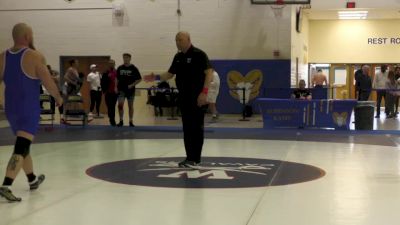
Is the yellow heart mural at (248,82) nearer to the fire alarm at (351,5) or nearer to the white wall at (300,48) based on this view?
the white wall at (300,48)

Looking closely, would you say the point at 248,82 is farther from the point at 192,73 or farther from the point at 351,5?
the point at 192,73

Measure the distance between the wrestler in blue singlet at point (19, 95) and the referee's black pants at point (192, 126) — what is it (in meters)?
2.30

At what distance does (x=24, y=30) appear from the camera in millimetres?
5453

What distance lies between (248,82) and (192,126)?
40.7ft

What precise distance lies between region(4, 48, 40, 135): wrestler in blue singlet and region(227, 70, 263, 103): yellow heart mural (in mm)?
14241

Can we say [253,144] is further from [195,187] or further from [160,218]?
[160,218]

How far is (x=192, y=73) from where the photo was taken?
721cm

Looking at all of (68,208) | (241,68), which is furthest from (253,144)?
(241,68)

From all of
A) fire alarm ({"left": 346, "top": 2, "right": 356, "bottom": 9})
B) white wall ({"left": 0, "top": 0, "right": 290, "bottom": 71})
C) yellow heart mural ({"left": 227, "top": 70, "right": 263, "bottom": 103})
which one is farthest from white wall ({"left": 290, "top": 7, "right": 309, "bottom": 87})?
fire alarm ({"left": 346, "top": 2, "right": 356, "bottom": 9})

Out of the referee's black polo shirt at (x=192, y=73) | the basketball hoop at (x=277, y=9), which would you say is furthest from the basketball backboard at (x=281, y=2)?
the referee's black polo shirt at (x=192, y=73)

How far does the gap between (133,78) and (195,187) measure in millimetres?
7863

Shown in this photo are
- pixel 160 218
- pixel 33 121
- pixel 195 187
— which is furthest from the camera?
pixel 195 187

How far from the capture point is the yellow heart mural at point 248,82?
1928 centimetres

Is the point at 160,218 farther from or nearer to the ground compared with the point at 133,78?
nearer to the ground
